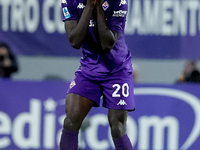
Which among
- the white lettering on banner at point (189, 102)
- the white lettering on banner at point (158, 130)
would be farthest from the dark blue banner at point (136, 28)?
the white lettering on banner at point (158, 130)

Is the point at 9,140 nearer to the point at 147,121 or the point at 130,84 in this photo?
the point at 147,121

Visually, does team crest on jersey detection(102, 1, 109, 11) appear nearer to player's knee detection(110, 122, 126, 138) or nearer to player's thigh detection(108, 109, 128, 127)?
player's thigh detection(108, 109, 128, 127)

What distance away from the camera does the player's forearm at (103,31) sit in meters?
4.06

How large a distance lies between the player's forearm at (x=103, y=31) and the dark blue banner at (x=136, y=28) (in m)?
2.28

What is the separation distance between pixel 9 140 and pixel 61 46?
4.44 ft

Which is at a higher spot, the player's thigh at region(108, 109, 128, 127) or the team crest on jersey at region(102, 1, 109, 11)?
the team crest on jersey at region(102, 1, 109, 11)

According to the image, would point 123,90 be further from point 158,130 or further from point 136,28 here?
point 136,28

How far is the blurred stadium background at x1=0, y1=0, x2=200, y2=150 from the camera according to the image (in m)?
6.21

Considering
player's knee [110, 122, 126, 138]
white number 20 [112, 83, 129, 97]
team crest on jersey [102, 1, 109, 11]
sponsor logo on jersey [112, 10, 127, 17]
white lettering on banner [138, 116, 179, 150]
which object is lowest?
white lettering on banner [138, 116, 179, 150]

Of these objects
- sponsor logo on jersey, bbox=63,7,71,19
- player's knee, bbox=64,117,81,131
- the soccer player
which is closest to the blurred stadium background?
the soccer player

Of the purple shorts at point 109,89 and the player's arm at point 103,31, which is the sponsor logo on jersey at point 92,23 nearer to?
the player's arm at point 103,31

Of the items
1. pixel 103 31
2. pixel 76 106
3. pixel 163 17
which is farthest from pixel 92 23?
pixel 163 17

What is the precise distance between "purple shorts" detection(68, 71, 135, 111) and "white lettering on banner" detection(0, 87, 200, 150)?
184 centimetres

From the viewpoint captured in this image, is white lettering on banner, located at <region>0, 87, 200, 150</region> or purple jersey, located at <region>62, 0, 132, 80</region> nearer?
purple jersey, located at <region>62, 0, 132, 80</region>
